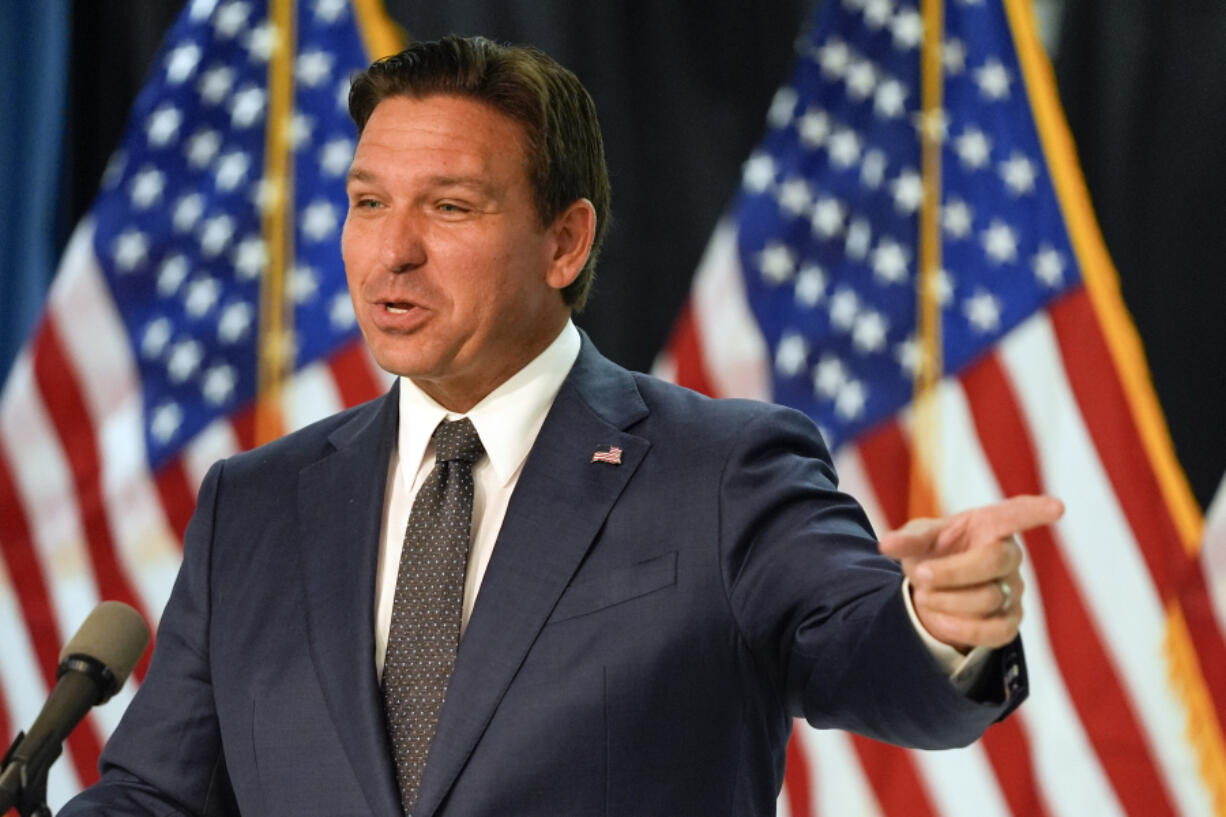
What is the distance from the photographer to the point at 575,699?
157 centimetres

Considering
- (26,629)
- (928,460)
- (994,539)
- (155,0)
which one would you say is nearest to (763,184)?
(928,460)

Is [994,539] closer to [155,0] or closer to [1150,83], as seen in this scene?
[1150,83]

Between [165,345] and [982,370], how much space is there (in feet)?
6.73

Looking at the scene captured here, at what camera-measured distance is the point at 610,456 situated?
1740mm

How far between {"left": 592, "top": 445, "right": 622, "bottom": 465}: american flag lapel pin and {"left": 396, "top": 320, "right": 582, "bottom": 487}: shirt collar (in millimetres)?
97

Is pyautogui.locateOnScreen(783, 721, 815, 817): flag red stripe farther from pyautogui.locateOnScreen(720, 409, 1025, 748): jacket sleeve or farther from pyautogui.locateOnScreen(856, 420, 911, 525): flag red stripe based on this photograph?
pyautogui.locateOnScreen(720, 409, 1025, 748): jacket sleeve

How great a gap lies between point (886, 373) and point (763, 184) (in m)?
0.56

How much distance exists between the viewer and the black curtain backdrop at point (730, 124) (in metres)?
3.62

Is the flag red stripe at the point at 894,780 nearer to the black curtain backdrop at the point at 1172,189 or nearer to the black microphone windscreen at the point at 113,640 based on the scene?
the black curtain backdrop at the point at 1172,189

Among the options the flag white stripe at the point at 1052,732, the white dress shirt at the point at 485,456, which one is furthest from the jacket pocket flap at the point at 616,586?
the flag white stripe at the point at 1052,732

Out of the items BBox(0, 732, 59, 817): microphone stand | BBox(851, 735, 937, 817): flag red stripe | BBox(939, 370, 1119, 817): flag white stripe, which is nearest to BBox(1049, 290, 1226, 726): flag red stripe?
BBox(939, 370, 1119, 817): flag white stripe

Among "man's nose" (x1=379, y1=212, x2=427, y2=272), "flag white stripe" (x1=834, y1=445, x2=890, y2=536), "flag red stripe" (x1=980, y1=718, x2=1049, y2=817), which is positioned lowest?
"flag red stripe" (x1=980, y1=718, x2=1049, y2=817)

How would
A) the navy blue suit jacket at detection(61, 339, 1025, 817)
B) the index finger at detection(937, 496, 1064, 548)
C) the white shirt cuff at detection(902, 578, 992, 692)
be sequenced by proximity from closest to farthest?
the index finger at detection(937, 496, 1064, 548) < the white shirt cuff at detection(902, 578, 992, 692) < the navy blue suit jacket at detection(61, 339, 1025, 817)

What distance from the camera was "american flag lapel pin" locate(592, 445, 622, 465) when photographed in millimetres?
1737
